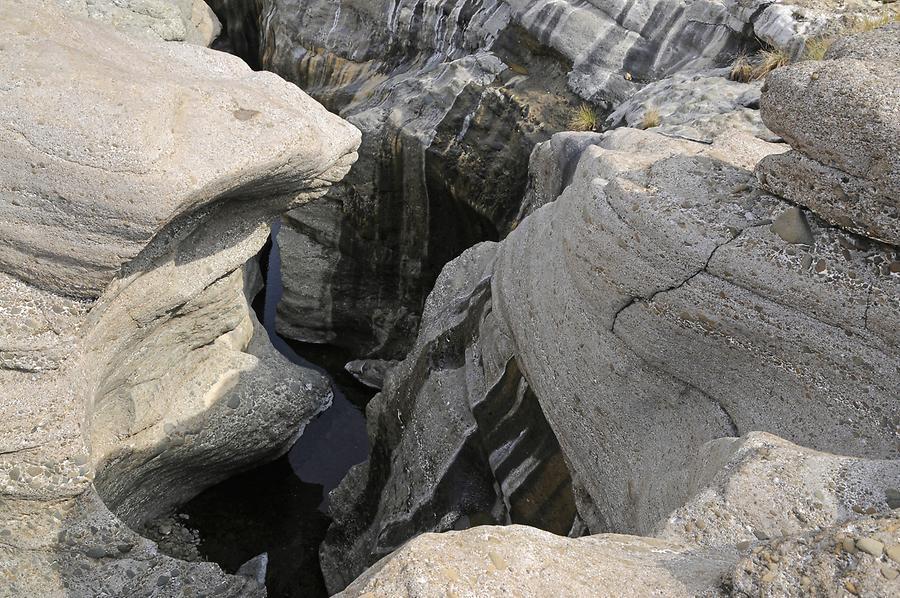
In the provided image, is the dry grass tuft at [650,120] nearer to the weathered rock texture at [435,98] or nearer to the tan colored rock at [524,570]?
the weathered rock texture at [435,98]

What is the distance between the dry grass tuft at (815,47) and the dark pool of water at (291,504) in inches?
222

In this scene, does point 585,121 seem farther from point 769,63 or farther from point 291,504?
point 291,504

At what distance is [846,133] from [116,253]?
3719mm

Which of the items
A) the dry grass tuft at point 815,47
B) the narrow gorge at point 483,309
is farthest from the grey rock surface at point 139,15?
the dry grass tuft at point 815,47

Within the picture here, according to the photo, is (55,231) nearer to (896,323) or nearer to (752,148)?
(752,148)

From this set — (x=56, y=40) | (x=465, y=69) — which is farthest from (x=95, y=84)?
(x=465, y=69)

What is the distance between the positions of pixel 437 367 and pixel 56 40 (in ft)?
11.1

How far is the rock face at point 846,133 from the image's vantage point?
11.0 feet

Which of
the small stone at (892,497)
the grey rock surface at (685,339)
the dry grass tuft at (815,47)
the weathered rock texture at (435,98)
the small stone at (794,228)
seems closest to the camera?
the small stone at (892,497)

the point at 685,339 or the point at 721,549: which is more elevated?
the point at 721,549

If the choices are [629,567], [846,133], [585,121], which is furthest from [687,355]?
[585,121]

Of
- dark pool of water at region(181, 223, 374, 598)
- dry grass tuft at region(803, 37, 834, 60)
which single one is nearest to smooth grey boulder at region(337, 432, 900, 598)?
dry grass tuft at region(803, 37, 834, 60)

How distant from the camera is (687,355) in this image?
405cm

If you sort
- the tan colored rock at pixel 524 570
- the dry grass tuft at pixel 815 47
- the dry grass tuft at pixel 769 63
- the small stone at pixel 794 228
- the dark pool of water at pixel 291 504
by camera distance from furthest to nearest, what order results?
the dark pool of water at pixel 291 504 < the dry grass tuft at pixel 769 63 < the dry grass tuft at pixel 815 47 < the small stone at pixel 794 228 < the tan colored rock at pixel 524 570
